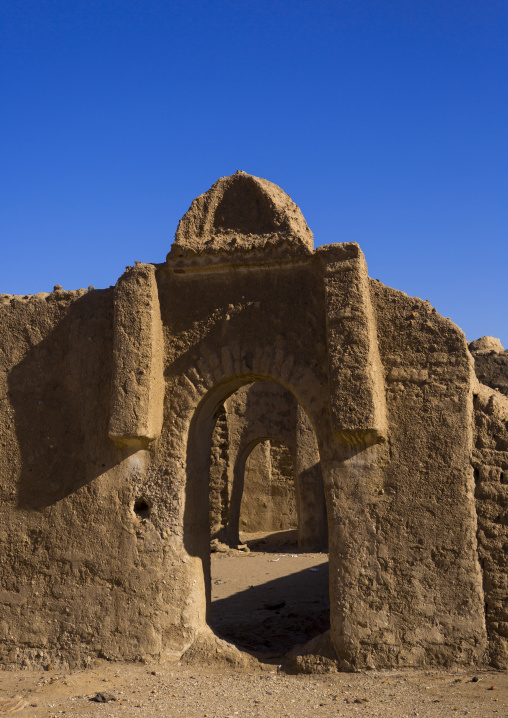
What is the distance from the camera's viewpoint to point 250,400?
1337 cm

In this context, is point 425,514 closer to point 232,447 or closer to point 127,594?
point 127,594

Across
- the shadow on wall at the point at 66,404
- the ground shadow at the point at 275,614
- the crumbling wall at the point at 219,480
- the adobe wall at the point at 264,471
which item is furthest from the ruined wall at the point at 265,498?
the shadow on wall at the point at 66,404

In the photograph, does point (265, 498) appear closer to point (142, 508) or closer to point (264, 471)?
point (264, 471)

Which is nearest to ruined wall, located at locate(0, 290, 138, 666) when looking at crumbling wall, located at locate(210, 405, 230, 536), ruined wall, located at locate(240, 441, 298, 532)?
crumbling wall, located at locate(210, 405, 230, 536)

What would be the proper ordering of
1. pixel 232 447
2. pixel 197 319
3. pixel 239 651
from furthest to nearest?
pixel 232 447, pixel 197 319, pixel 239 651

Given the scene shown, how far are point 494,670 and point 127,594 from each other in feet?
8.83

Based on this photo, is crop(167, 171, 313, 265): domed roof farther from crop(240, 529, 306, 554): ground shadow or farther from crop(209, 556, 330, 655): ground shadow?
crop(240, 529, 306, 554): ground shadow

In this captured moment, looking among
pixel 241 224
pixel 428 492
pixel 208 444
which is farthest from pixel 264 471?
pixel 428 492

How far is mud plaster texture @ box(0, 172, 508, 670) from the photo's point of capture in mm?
4668

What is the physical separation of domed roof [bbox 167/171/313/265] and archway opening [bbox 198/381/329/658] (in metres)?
1.97

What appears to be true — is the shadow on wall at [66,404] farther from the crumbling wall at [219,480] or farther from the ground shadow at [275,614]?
the crumbling wall at [219,480]

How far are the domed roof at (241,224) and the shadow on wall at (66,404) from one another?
887 millimetres

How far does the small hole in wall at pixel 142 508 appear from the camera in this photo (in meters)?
5.25

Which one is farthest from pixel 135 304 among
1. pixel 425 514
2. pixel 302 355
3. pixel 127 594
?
pixel 425 514
